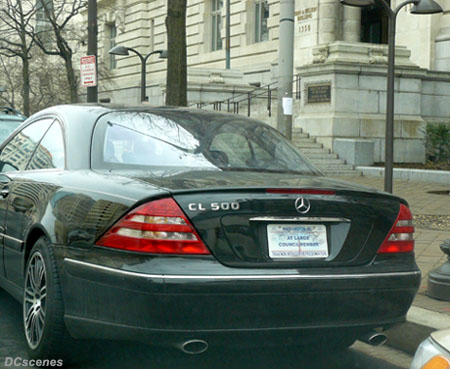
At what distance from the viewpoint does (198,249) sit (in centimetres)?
366

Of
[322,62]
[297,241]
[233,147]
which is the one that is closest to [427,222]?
[233,147]

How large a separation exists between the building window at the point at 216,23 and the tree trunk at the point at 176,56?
28.5m

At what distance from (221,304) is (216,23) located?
3888cm

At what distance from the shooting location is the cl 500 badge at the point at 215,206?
370cm

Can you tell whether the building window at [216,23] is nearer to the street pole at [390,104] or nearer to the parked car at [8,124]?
the parked car at [8,124]

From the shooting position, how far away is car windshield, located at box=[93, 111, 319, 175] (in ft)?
14.6

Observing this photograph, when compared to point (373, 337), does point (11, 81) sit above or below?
above

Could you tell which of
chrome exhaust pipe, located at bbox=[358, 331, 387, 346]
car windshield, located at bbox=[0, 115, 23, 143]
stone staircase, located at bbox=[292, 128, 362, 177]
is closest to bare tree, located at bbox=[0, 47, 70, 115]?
stone staircase, located at bbox=[292, 128, 362, 177]

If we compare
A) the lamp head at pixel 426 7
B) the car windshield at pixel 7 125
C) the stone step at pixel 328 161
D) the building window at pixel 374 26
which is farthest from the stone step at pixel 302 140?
the building window at pixel 374 26

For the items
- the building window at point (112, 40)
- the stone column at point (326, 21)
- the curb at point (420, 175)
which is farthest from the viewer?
the building window at point (112, 40)

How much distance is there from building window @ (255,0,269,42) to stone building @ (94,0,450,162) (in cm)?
5

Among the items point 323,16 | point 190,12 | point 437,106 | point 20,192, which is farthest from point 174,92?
point 190,12

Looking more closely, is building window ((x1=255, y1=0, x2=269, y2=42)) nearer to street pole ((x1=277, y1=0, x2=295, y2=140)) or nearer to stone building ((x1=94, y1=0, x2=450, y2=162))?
stone building ((x1=94, y1=0, x2=450, y2=162))
